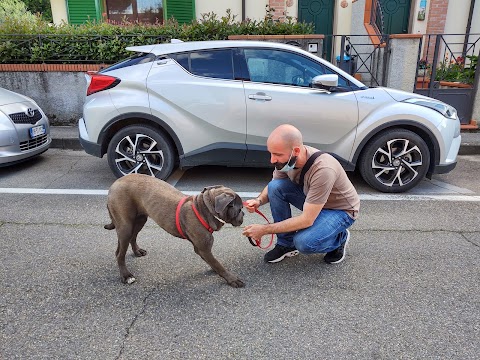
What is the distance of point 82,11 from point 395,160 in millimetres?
10093

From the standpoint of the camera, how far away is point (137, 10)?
11.4m

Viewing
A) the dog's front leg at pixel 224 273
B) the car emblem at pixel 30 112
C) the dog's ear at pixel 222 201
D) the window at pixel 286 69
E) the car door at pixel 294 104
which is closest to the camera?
the dog's ear at pixel 222 201

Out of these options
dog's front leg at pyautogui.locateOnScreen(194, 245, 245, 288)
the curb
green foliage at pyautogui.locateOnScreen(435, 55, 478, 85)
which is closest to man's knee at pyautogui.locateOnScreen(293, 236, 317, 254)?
dog's front leg at pyautogui.locateOnScreen(194, 245, 245, 288)

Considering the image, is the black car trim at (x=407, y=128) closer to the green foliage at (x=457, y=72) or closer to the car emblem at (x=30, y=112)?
Answer: the green foliage at (x=457, y=72)

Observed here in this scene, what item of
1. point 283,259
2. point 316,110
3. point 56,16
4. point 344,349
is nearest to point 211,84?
point 316,110

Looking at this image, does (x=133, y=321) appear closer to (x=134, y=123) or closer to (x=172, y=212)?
(x=172, y=212)

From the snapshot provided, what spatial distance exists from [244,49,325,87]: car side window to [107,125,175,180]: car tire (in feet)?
4.66

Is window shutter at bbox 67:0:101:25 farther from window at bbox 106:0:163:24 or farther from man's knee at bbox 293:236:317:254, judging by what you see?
man's knee at bbox 293:236:317:254

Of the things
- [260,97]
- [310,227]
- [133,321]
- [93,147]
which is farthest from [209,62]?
[133,321]

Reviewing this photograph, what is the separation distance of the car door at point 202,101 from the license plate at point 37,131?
7.05 feet

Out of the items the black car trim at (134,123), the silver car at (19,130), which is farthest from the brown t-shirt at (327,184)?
the silver car at (19,130)

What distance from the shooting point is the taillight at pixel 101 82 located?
498 centimetres

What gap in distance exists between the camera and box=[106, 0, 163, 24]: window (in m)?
11.3

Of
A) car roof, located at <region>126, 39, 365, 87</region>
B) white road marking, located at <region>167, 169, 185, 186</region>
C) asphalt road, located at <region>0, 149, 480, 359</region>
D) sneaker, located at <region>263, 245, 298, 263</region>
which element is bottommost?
white road marking, located at <region>167, 169, 185, 186</region>
